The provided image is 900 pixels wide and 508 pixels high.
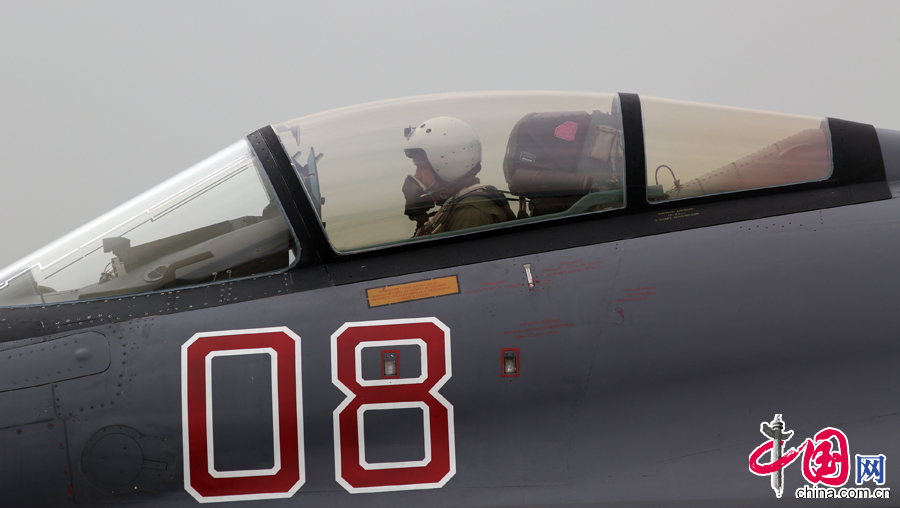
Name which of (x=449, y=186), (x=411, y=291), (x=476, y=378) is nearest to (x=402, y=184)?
(x=449, y=186)

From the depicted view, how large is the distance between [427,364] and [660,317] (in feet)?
3.09

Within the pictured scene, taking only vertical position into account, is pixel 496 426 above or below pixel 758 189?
below

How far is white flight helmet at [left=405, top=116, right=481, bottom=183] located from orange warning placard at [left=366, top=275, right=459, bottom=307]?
51 cm

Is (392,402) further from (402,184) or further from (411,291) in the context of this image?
(402,184)

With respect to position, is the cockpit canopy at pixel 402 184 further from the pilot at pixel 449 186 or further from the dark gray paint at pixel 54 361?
the dark gray paint at pixel 54 361

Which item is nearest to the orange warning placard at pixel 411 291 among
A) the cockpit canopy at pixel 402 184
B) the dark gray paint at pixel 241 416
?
the cockpit canopy at pixel 402 184

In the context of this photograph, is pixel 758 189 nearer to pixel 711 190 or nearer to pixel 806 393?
pixel 711 190

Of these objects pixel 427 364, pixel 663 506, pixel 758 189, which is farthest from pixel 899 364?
pixel 427 364

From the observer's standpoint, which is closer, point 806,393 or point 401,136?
point 806,393

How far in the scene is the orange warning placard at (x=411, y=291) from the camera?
2.68 m

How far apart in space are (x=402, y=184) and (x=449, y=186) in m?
0.21

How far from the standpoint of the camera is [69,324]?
2.68 metres

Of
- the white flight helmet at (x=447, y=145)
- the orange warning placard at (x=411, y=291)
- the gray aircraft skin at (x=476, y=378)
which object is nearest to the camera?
the gray aircraft skin at (x=476, y=378)

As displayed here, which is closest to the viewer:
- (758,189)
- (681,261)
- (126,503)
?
(126,503)
